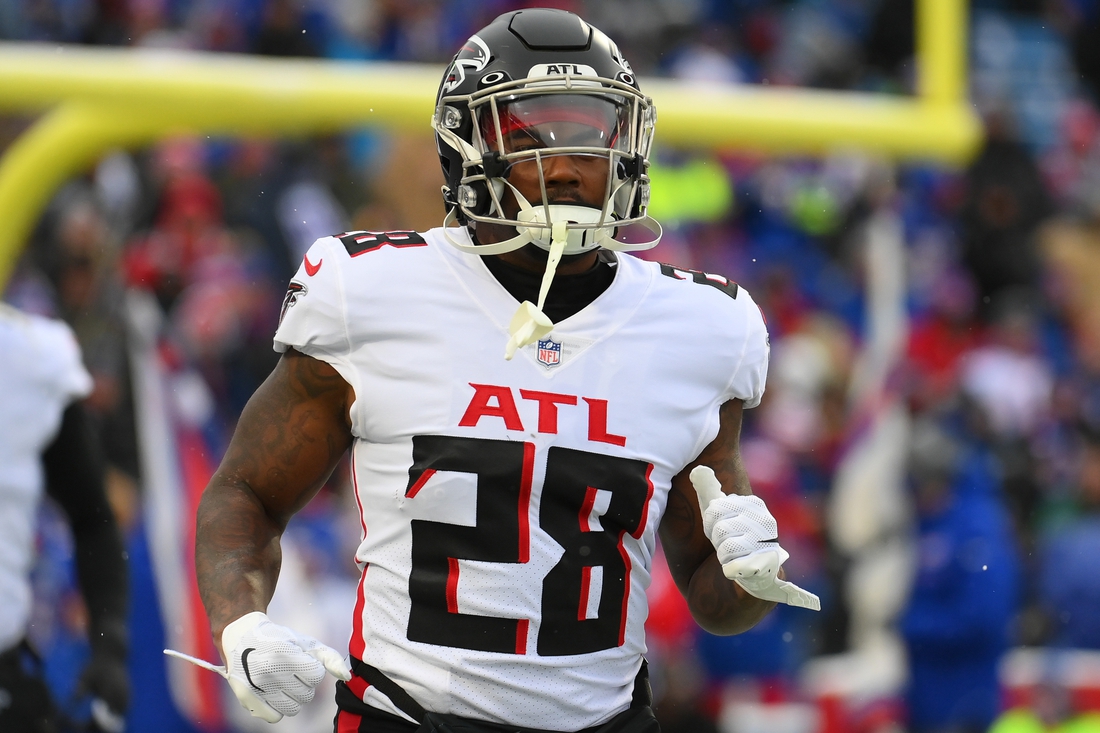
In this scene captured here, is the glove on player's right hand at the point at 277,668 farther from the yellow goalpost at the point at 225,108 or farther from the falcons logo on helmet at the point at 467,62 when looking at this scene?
the yellow goalpost at the point at 225,108

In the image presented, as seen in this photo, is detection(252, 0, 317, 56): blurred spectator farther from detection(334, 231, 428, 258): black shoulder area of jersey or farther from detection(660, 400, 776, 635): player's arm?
detection(660, 400, 776, 635): player's arm

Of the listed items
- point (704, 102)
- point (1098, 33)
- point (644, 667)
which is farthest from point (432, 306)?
point (1098, 33)

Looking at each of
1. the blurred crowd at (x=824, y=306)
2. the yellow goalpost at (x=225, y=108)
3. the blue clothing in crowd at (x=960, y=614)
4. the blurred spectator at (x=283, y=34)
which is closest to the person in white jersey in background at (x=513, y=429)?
the yellow goalpost at (x=225, y=108)

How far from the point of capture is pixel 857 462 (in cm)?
681

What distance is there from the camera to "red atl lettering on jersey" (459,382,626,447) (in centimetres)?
229

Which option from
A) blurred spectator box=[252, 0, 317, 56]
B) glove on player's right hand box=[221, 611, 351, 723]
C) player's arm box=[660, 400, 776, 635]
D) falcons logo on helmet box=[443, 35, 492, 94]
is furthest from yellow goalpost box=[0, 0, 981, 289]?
blurred spectator box=[252, 0, 317, 56]

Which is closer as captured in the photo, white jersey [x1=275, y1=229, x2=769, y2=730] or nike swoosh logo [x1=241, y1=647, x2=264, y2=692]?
nike swoosh logo [x1=241, y1=647, x2=264, y2=692]

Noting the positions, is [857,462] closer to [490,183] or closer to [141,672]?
[141,672]

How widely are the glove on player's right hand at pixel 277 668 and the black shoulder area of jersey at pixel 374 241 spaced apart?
0.60 meters

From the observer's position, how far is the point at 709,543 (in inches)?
101

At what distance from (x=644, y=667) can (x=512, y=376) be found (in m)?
0.52

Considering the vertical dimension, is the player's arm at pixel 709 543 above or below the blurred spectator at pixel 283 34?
above

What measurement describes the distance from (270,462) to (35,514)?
1521 millimetres

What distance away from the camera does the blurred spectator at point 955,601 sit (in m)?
6.11
